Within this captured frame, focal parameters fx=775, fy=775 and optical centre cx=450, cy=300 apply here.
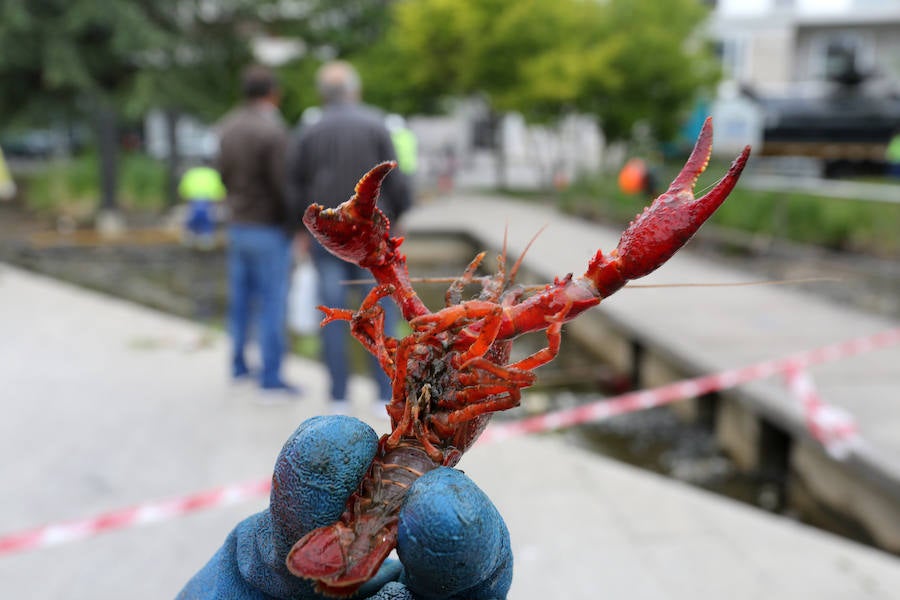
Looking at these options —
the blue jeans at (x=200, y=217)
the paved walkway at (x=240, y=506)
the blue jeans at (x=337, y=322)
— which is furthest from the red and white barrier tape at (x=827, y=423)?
the blue jeans at (x=200, y=217)

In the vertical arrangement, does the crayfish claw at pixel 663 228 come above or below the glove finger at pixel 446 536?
above

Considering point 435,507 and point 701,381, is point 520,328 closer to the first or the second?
point 435,507

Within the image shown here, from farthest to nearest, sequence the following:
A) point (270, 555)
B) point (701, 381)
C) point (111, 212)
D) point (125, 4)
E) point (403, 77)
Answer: point (403, 77) < point (125, 4) < point (111, 212) < point (701, 381) < point (270, 555)

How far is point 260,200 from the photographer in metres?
5.07

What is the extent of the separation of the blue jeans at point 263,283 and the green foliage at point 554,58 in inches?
524

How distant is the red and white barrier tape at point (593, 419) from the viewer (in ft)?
12.1

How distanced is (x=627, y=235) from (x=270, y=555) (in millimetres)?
839

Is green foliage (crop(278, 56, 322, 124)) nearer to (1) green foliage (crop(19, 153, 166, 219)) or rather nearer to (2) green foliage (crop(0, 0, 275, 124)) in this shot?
(2) green foliage (crop(0, 0, 275, 124))

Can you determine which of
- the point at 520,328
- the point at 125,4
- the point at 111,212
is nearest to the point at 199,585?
the point at 520,328

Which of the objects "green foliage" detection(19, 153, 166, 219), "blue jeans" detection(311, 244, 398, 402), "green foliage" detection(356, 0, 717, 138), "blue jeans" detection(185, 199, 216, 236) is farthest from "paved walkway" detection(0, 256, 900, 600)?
"green foliage" detection(356, 0, 717, 138)

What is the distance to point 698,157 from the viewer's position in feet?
4.61

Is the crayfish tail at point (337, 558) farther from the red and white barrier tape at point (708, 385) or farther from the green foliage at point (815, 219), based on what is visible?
the green foliage at point (815, 219)

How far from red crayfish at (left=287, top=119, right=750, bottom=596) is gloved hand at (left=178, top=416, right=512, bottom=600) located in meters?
0.06

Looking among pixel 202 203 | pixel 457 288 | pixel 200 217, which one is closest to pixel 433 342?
pixel 457 288
